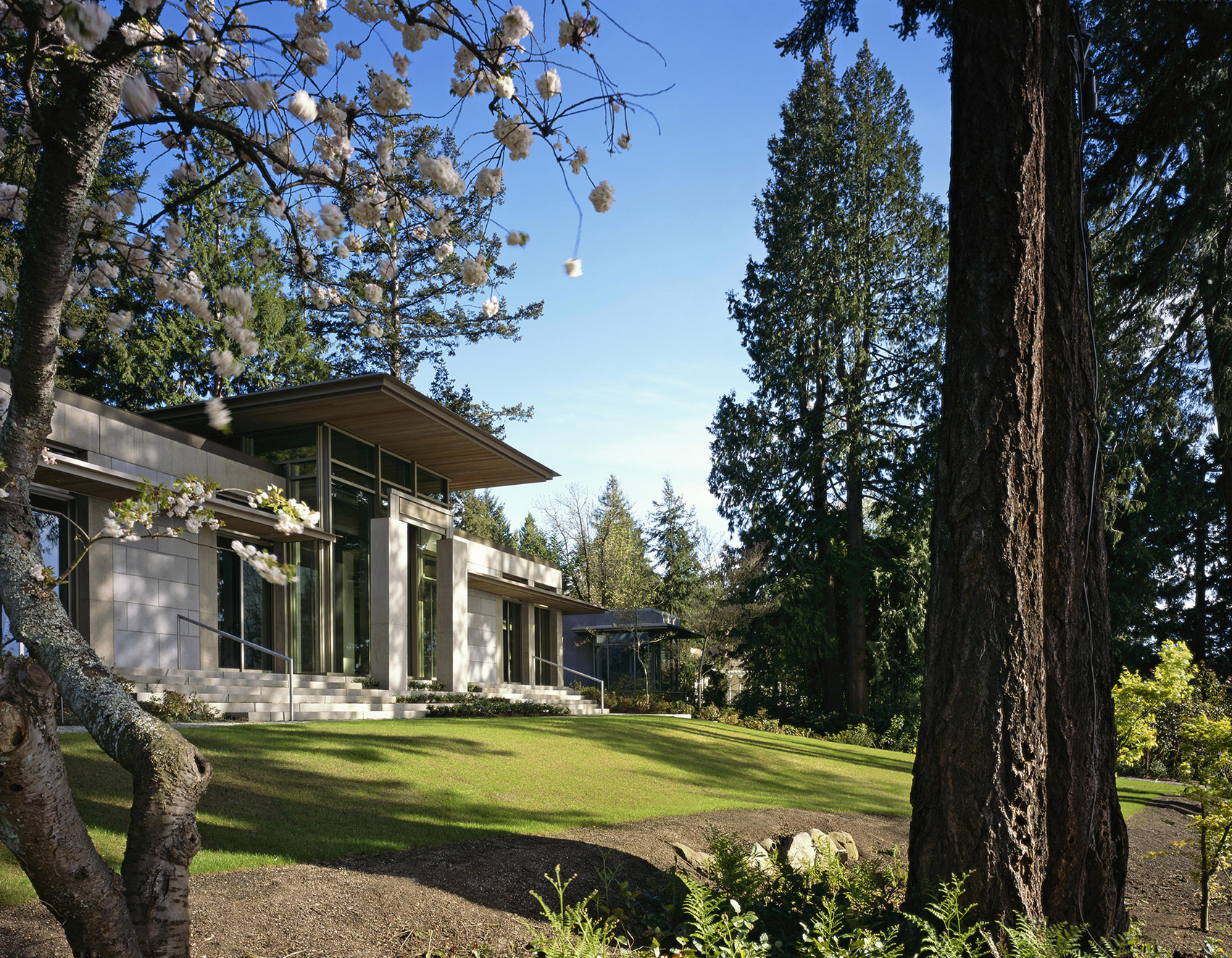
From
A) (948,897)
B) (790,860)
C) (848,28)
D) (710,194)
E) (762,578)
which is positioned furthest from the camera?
(762,578)

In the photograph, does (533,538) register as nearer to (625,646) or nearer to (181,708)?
(625,646)

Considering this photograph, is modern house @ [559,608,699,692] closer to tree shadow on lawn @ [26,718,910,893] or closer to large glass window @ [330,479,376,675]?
large glass window @ [330,479,376,675]

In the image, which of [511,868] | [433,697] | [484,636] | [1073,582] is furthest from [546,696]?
[1073,582]

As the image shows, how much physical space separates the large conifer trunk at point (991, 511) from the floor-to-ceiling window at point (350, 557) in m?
14.6

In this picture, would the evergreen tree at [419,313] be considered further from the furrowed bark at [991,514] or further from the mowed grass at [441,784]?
the furrowed bark at [991,514]

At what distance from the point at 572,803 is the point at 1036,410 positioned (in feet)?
19.4

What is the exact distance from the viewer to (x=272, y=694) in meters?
13.5

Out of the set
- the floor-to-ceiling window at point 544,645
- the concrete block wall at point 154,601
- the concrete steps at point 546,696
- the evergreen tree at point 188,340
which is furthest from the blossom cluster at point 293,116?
the floor-to-ceiling window at point 544,645

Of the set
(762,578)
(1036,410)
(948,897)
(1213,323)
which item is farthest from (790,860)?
(762,578)

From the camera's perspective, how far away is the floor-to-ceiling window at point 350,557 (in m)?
17.9

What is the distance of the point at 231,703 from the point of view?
494 inches

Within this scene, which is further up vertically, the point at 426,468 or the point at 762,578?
the point at 426,468

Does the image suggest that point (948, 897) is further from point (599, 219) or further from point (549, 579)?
point (549, 579)

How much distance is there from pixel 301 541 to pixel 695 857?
1278 centimetres
